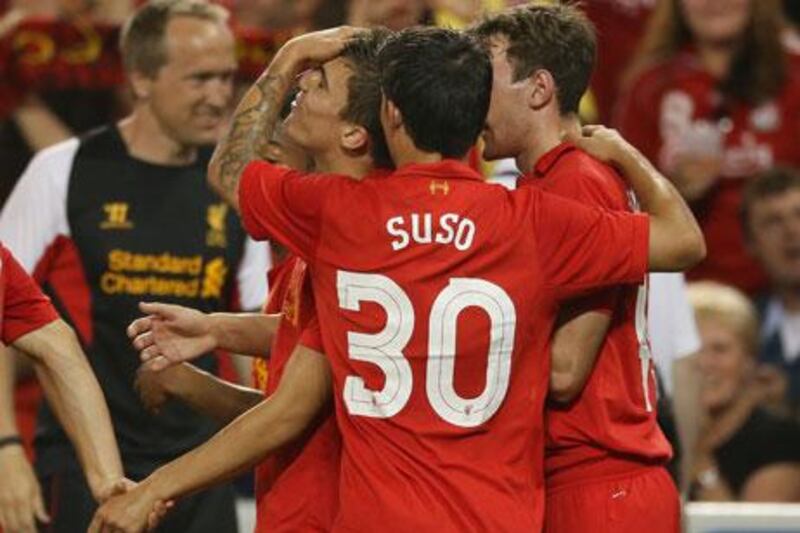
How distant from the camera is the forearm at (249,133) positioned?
5.01 meters

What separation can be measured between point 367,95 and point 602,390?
0.82 metres

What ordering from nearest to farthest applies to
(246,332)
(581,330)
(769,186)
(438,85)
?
(438,85), (581,330), (246,332), (769,186)

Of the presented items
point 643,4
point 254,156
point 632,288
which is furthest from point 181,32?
point 643,4

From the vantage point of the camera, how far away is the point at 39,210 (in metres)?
6.38

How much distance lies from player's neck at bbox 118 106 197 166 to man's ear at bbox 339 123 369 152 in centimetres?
184

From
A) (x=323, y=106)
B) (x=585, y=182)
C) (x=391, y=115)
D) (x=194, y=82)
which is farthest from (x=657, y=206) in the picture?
(x=194, y=82)

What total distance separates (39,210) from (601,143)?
2.08m

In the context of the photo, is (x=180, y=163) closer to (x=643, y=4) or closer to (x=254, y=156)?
(x=254, y=156)

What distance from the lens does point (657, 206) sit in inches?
189

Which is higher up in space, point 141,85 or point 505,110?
point 505,110

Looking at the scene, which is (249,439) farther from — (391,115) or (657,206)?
(657,206)

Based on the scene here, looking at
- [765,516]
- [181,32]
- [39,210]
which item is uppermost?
[181,32]

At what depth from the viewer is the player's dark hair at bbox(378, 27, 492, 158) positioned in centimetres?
455

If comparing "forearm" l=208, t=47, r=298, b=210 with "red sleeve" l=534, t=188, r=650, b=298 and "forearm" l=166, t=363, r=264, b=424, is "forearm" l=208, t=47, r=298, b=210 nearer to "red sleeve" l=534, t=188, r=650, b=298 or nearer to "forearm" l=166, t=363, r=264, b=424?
"forearm" l=166, t=363, r=264, b=424
